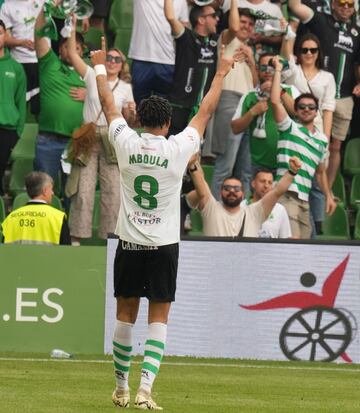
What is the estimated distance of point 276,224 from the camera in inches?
577

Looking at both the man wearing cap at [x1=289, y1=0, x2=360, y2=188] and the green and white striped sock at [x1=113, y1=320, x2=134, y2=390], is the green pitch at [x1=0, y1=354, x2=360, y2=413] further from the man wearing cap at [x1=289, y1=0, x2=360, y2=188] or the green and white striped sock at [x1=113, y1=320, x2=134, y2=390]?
the man wearing cap at [x1=289, y1=0, x2=360, y2=188]

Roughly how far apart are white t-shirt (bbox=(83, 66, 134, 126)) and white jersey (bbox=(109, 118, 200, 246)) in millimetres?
6744

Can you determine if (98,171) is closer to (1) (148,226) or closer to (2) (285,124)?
(2) (285,124)

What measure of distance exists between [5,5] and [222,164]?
3.35m

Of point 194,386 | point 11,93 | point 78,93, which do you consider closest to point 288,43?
point 78,93

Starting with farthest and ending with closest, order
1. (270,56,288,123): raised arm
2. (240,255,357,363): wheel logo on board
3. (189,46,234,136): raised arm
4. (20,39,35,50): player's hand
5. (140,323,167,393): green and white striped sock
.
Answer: (20,39,35,50): player's hand → (270,56,288,123): raised arm → (240,255,357,363): wheel logo on board → (189,46,234,136): raised arm → (140,323,167,393): green and white striped sock

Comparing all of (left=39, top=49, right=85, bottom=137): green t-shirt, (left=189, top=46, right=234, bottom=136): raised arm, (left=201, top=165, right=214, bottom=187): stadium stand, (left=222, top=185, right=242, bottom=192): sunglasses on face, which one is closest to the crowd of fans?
(left=39, top=49, right=85, bottom=137): green t-shirt

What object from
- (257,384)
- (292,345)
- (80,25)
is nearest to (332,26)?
(80,25)

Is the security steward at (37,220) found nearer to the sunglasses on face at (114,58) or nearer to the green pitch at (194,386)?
the green pitch at (194,386)

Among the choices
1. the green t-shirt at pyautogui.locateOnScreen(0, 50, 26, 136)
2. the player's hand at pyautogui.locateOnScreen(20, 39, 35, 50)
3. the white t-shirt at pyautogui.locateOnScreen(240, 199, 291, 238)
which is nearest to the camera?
the white t-shirt at pyautogui.locateOnScreen(240, 199, 291, 238)

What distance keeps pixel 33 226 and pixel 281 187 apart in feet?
8.72

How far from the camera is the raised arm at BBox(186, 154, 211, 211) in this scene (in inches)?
548

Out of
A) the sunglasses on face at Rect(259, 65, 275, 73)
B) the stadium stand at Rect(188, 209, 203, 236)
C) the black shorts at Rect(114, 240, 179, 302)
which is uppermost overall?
the black shorts at Rect(114, 240, 179, 302)

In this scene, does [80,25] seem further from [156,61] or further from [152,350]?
[152,350]
